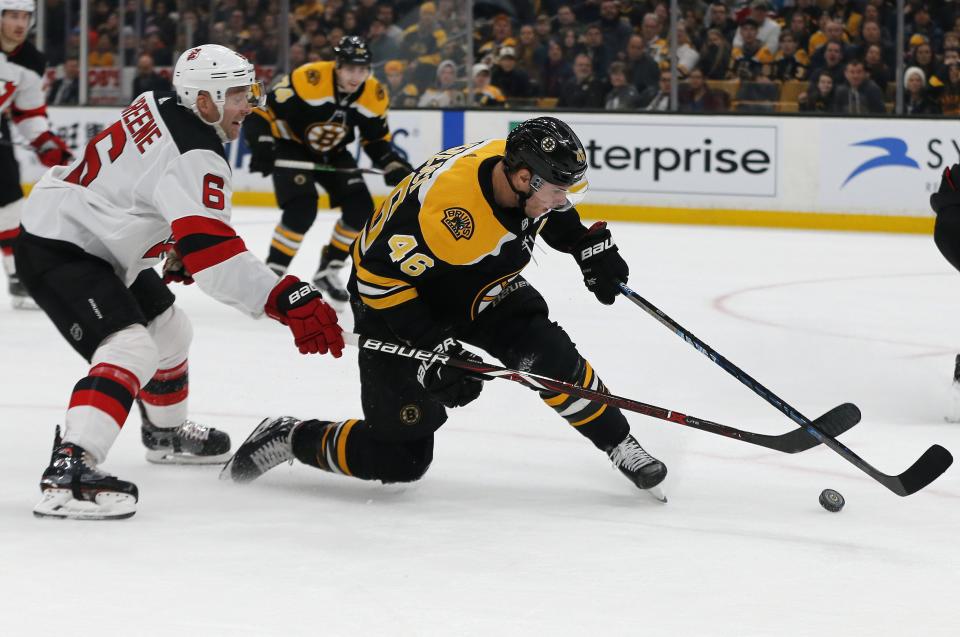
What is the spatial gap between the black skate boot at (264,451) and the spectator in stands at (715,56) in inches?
233

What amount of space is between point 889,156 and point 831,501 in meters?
5.47

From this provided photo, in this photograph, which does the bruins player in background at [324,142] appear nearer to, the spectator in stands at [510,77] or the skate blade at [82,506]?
the skate blade at [82,506]

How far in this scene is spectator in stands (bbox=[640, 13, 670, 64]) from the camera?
28.9 feet

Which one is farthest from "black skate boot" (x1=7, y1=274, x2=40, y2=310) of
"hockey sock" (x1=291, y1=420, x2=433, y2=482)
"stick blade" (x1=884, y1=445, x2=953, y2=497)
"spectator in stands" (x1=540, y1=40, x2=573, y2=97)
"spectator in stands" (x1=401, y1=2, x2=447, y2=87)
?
"spectator in stands" (x1=540, y1=40, x2=573, y2=97)

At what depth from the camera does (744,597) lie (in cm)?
242

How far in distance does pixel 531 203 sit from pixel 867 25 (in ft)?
19.7

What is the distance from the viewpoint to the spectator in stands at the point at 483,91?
917 centimetres

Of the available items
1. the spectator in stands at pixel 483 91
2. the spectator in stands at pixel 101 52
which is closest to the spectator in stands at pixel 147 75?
the spectator in stands at pixel 101 52

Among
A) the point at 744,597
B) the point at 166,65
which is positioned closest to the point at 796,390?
the point at 744,597

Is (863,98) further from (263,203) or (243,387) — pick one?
(243,387)

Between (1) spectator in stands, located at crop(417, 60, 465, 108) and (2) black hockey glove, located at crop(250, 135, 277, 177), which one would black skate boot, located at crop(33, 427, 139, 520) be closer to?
(2) black hockey glove, located at crop(250, 135, 277, 177)

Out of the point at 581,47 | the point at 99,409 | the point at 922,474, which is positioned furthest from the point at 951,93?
the point at 99,409

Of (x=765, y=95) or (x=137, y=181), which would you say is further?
(x=765, y=95)

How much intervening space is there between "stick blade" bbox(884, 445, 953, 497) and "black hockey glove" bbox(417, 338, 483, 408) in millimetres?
870
